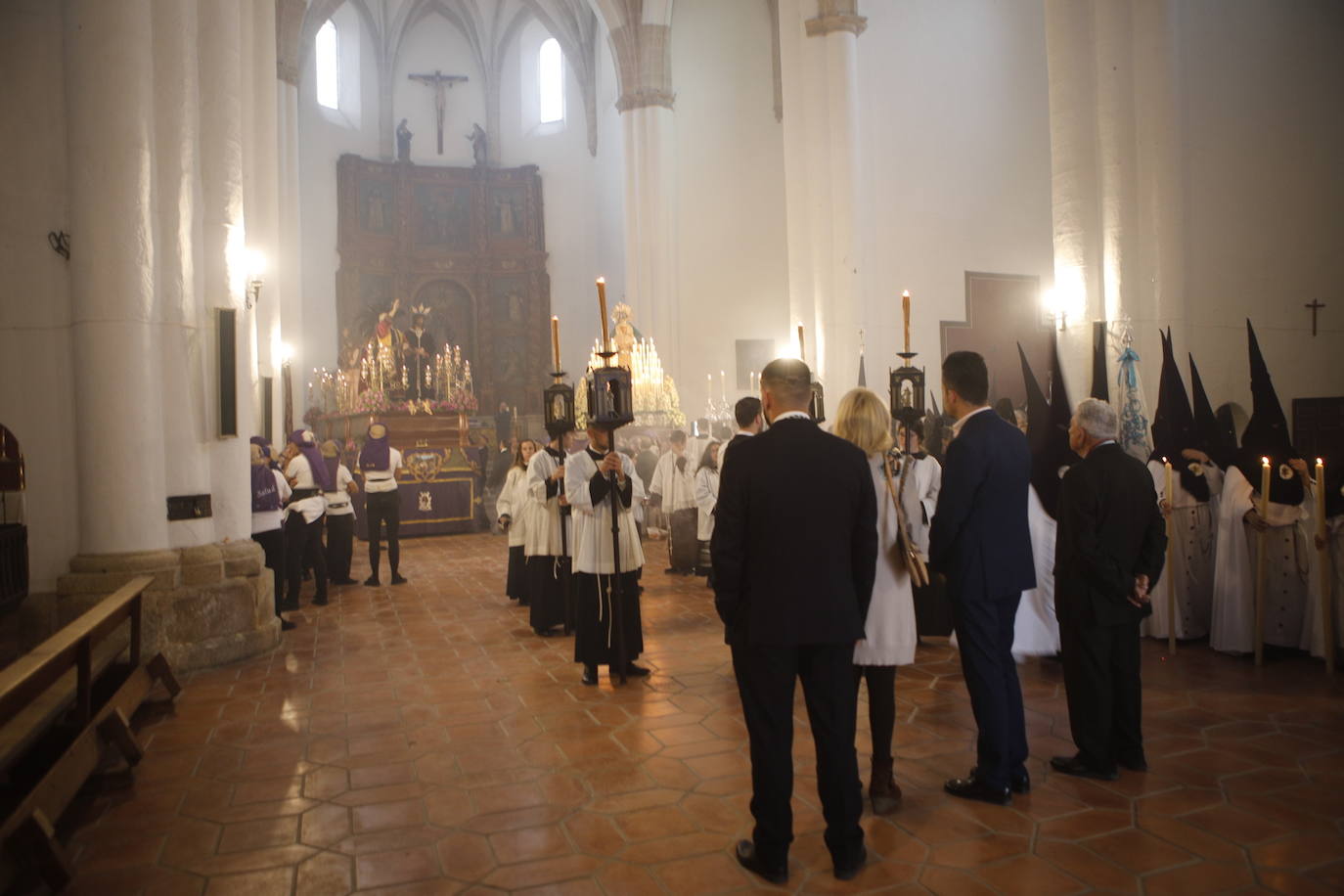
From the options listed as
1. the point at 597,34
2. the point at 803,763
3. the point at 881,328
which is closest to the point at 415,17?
the point at 597,34

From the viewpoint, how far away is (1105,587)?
426cm

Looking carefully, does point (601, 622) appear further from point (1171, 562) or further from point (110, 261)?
point (110, 261)

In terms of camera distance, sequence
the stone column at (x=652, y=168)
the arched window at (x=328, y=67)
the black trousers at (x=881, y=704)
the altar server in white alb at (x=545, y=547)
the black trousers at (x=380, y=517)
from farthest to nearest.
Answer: the arched window at (x=328, y=67), the stone column at (x=652, y=168), the black trousers at (x=380, y=517), the altar server in white alb at (x=545, y=547), the black trousers at (x=881, y=704)

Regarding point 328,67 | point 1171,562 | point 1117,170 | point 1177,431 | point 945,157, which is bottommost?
point 1171,562

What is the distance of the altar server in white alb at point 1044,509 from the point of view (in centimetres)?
632

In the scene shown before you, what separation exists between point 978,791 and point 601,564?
2.99 metres

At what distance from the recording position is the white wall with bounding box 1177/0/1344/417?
10.8 meters

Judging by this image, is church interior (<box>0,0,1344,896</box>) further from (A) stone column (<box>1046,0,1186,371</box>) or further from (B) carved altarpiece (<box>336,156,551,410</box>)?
(B) carved altarpiece (<box>336,156,551,410</box>)

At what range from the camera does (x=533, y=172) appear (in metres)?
25.3

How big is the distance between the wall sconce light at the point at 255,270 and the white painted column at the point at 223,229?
2.63 m

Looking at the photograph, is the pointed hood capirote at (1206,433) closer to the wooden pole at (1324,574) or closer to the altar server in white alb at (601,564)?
the wooden pole at (1324,574)

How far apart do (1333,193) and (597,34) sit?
58.4ft

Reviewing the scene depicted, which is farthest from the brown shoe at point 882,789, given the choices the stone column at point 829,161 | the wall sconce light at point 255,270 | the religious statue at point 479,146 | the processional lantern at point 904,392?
the religious statue at point 479,146

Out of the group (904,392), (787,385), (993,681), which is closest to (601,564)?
(904,392)
